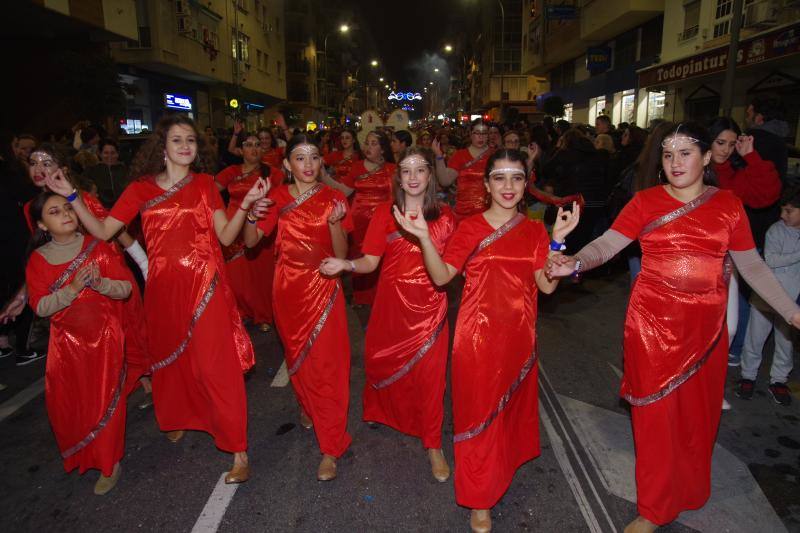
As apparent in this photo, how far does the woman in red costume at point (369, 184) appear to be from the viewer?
710cm

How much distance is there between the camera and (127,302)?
4211 mm

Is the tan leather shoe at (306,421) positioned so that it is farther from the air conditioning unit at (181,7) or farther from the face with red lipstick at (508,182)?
the air conditioning unit at (181,7)

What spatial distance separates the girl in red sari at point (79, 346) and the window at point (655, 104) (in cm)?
1937

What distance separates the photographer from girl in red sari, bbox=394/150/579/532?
2.95 meters

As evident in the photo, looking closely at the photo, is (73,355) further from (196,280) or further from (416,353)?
(416,353)

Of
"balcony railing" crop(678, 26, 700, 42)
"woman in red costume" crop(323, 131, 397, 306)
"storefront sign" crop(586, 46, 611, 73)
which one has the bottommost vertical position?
"woman in red costume" crop(323, 131, 397, 306)

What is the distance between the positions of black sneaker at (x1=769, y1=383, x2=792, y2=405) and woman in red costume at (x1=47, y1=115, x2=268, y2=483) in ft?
13.8

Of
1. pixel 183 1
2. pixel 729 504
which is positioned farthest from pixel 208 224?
pixel 183 1

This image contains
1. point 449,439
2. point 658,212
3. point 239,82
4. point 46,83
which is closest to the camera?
point 658,212

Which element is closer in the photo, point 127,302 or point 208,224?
point 208,224

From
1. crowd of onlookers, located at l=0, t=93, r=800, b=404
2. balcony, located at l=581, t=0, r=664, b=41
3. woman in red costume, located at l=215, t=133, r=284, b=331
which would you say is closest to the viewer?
crowd of onlookers, located at l=0, t=93, r=800, b=404

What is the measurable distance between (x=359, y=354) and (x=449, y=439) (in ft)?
6.19


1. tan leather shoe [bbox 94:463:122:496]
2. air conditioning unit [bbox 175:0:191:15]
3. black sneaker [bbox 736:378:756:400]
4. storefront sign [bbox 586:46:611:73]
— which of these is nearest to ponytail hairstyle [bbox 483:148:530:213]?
tan leather shoe [bbox 94:463:122:496]

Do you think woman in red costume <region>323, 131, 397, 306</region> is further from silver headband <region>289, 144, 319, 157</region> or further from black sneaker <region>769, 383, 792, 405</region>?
black sneaker <region>769, 383, 792, 405</region>
